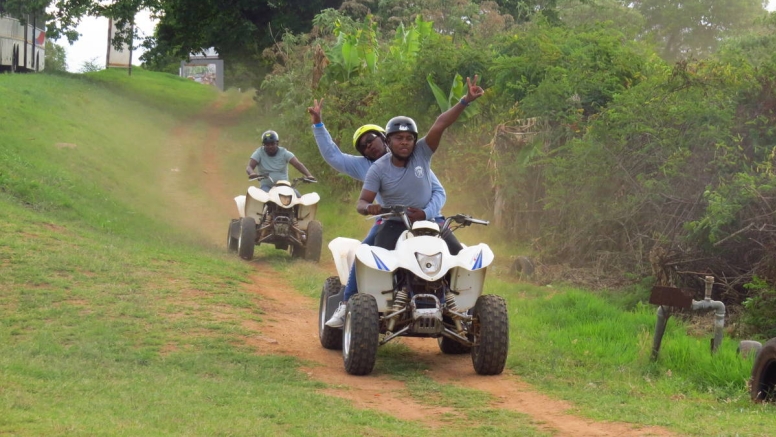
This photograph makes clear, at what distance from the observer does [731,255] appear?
1045cm

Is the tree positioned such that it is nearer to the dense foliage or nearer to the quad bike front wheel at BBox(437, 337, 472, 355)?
the dense foliage

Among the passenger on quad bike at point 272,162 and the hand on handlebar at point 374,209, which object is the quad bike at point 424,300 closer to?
the hand on handlebar at point 374,209

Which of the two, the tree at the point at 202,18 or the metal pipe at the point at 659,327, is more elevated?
the tree at the point at 202,18

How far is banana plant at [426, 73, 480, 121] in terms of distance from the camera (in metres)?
16.8

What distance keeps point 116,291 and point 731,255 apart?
6519 mm

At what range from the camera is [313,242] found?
50.6 ft

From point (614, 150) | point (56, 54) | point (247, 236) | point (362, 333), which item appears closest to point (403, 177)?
point (362, 333)

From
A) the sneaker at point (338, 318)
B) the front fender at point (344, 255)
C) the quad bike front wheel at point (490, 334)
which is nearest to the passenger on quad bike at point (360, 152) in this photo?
the sneaker at point (338, 318)

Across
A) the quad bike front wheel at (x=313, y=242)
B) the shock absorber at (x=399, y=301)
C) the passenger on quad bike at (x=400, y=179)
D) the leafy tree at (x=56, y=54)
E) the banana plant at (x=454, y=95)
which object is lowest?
the quad bike front wheel at (x=313, y=242)

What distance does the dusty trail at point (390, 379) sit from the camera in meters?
6.54

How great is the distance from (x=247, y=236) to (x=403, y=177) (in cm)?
733

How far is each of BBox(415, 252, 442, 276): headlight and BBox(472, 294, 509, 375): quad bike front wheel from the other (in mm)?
489

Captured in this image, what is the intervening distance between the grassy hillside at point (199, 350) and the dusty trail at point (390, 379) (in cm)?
15

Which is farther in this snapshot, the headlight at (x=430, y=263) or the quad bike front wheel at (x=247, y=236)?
the quad bike front wheel at (x=247, y=236)
